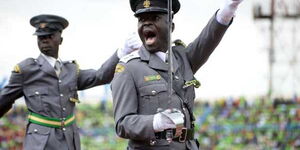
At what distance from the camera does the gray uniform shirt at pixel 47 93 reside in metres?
6.07

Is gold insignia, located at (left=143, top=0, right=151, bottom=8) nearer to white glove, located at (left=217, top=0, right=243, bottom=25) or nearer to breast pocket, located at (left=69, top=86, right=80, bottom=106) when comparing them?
white glove, located at (left=217, top=0, right=243, bottom=25)

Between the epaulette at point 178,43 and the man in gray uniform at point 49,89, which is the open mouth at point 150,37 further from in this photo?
the man in gray uniform at point 49,89

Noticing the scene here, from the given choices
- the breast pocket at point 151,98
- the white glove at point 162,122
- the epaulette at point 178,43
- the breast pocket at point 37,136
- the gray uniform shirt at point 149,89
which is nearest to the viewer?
the white glove at point 162,122

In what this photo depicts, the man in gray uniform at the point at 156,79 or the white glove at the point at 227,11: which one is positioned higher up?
the white glove at the point at 227,11

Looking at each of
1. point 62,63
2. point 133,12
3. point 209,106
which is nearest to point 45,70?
point 62,63

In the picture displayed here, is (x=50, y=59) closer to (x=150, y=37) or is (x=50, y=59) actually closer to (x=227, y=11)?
(x=150, y=37)

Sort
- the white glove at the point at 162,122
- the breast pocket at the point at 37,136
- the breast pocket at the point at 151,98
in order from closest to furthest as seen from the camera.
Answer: the white glove at the point at 162,122 → the breast pocket at the point at 151,98 → the breast pocket at the point at 37,136

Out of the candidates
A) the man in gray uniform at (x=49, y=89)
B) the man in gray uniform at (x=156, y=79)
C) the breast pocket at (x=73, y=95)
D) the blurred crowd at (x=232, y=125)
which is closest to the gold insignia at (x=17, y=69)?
the man in gray uniform at (x=49, y=89)

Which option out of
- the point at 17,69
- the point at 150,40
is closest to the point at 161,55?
the point at 150,40

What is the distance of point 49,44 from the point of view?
620cm

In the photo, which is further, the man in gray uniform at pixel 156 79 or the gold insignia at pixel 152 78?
the gold insignia at pixel 152 78

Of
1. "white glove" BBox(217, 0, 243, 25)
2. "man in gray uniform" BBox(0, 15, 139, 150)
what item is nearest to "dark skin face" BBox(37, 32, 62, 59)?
"man in gray uniform" BBox(0, 15, 139, 150)

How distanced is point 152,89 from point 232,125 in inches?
433

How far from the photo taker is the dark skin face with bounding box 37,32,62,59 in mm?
6195
